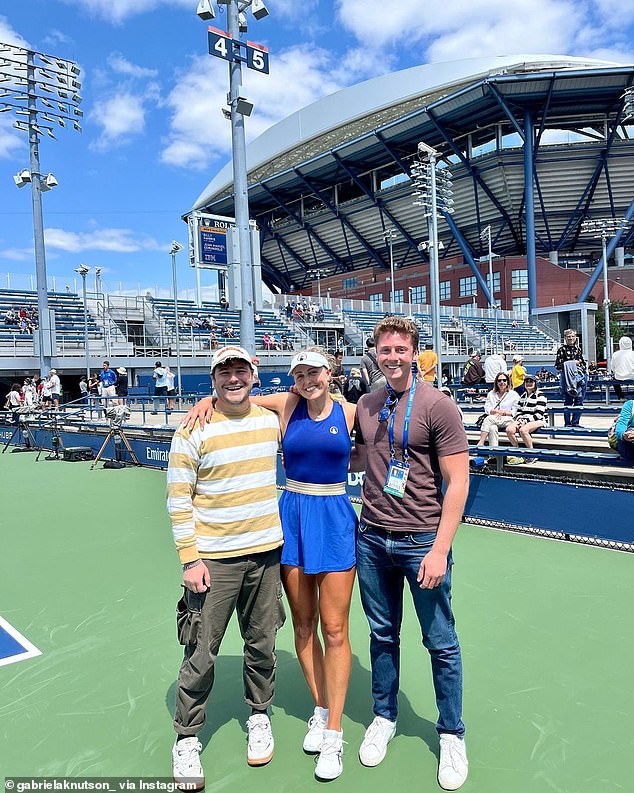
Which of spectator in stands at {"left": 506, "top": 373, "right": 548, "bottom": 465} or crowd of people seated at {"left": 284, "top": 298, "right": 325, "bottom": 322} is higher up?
crowd of people seated at {"left": 284, "top": 298, "right": 325, "bottom": 322}

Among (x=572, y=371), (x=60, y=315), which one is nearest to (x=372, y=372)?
(x=572, y=371)

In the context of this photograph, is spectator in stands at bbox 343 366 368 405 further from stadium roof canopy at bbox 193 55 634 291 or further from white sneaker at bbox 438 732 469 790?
stadium roof canopy at bbox 193 55 634 291

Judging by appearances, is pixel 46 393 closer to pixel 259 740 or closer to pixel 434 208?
pixel 434 208

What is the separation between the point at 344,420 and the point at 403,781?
1527 mm

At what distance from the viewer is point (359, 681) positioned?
3.18 m

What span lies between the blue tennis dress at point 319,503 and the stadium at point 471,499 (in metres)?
0.91

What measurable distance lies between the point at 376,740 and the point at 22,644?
2.51 m

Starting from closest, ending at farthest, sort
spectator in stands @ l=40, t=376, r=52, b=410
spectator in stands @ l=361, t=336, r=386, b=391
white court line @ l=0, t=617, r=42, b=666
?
white court line @ l=0, t=617, r=42, b=666 → spectator in stands @ l=361, t=336, r=386, b=391 → spectator in stands @ l=40, t=376, r=52, b=410

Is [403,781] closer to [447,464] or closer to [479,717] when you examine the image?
[479,717]

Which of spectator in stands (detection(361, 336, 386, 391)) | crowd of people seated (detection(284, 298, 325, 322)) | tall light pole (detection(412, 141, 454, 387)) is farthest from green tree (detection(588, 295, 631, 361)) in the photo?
spectator in stands (detection(361, 336, 386, 391))

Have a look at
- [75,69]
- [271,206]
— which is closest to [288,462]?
[75,69]

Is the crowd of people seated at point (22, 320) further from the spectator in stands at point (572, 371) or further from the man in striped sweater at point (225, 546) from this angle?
the man in striped sweater at point (225, 546)

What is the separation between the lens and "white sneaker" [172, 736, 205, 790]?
7.67ft

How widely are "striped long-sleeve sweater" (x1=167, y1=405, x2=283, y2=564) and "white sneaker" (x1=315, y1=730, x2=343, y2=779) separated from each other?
0.85m
